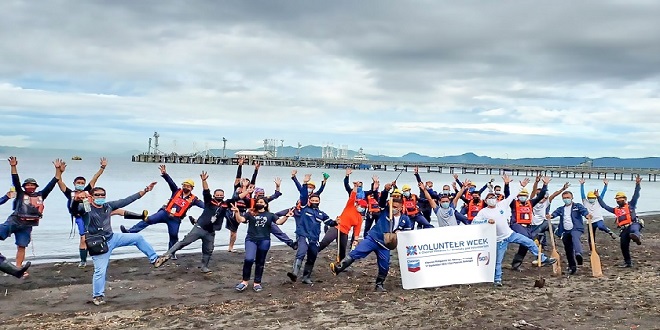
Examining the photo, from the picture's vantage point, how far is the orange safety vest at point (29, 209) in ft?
36.5

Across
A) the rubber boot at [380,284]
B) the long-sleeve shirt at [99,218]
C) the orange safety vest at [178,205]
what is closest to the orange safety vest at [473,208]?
the rubber boot at [380,284]

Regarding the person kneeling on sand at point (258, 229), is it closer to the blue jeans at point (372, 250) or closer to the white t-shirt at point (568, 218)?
the blue jeans at point (372, 250)

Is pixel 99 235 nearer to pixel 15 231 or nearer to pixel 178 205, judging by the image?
pixel 15 231

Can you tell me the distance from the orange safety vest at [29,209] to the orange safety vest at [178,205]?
2699mm

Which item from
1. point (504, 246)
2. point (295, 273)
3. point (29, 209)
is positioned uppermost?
point (29, 209)

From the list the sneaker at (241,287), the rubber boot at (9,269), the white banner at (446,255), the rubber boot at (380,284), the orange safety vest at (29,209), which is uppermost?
the orange safety vest at (29,209)

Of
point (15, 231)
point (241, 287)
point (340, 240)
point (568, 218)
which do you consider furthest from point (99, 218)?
point (568, 218)

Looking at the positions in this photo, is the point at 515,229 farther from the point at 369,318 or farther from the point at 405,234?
the point at 369,318

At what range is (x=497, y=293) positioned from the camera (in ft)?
35.2

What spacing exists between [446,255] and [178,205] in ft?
19.9

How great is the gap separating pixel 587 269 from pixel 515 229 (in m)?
2.25

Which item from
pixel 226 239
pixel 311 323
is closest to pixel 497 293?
pixel 311 323

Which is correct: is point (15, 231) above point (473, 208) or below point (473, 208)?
below

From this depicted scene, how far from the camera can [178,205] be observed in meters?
13.1
